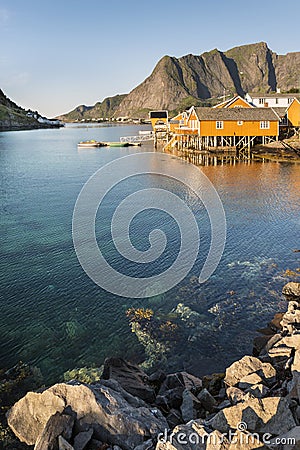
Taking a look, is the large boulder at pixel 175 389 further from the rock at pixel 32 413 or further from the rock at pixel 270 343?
the rock at pixel 32 413

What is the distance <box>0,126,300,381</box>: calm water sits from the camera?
11.4 m

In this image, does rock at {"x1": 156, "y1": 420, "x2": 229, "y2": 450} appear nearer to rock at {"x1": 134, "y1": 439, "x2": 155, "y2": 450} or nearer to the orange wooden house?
rock at {"x1": 134, "y1": 439, "x2": 155, "y2": 450}

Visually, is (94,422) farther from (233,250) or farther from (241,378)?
(233,250)

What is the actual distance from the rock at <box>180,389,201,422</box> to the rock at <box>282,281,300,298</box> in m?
7.30

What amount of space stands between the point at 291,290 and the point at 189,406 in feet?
25.5

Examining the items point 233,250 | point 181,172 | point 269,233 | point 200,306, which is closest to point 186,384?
point 200,306

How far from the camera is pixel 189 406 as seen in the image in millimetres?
7840

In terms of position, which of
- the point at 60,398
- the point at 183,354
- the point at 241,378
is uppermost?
the point at 60,398

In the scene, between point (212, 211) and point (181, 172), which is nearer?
point (212, 211)

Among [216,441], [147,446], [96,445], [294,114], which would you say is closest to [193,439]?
[216,441]

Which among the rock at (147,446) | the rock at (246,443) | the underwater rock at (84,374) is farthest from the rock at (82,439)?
the underwater rock at (84,374)

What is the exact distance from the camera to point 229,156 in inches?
2066

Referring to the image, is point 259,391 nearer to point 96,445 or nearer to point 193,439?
point 193,439

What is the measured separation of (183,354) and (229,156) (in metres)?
44.5
